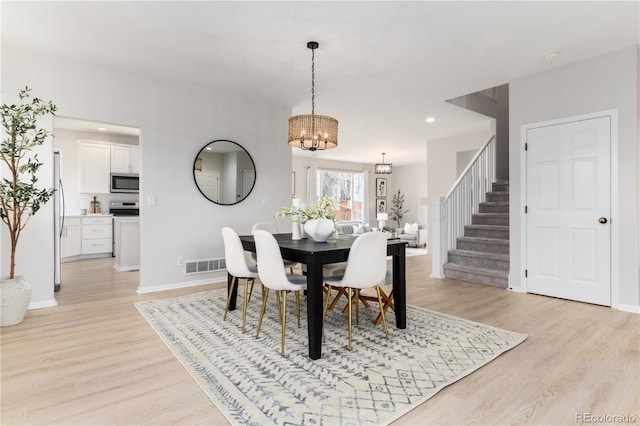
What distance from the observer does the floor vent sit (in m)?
4.54

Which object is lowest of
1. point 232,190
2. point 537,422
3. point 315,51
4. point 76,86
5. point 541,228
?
point 537,422

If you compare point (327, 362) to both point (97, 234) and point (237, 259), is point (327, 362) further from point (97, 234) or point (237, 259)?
point (97, 234)

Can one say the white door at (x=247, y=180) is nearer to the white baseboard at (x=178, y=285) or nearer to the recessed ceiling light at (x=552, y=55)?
the white baseboard at (x=178, y=285)

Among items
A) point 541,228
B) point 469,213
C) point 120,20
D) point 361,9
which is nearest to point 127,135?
point 120,20

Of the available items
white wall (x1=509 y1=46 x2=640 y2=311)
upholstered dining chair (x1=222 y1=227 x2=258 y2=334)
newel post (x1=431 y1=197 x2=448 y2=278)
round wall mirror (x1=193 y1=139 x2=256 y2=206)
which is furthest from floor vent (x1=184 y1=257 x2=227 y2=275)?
white wall (x1=509 y1=46 x2=640 y2=311)

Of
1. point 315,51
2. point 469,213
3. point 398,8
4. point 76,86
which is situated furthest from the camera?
point 469,213

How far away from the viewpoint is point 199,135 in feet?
15.1

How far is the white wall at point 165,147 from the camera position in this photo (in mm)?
3588

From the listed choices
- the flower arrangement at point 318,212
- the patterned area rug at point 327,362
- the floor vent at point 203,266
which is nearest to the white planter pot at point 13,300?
the patterned area rug at point 327,362

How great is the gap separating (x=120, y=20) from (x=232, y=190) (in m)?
2.42

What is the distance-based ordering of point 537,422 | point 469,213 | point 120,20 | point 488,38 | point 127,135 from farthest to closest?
point 127,135 → point 469,213 → point 488,38 → point 120,20 → point 537,422

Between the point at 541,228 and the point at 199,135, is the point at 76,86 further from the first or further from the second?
the point at 541,228

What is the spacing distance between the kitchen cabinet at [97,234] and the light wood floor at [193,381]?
3717 mm

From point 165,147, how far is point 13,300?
2.19m
